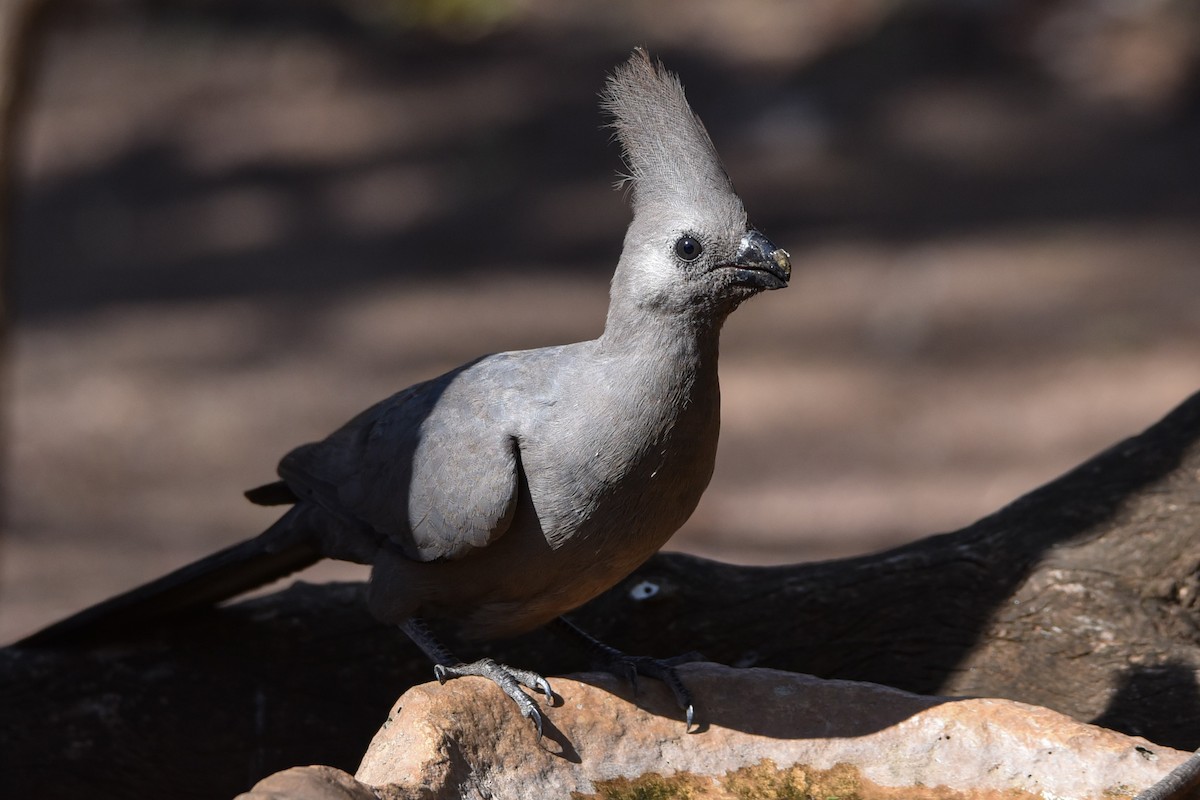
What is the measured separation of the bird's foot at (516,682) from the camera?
11.2 feet

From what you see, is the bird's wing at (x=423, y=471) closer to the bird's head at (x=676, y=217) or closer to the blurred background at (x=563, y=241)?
the bird's head at (x=676, y=217)

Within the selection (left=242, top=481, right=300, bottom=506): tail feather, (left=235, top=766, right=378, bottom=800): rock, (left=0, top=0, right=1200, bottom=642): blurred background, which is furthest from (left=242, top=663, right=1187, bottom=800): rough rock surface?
(left=0, top=0, right=1200, bottom=642): blurred background

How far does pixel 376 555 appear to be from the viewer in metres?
4.23

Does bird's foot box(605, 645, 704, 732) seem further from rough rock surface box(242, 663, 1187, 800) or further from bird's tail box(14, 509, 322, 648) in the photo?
bird's tail box(14, 509, 322, 648)

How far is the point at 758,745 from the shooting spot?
3.56 m

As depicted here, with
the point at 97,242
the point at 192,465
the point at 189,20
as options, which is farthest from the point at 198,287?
the point at 189,20

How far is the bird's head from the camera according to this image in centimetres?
360

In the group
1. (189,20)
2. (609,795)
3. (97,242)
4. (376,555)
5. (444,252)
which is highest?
(189,20)

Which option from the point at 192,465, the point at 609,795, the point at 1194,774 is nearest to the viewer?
the point at 1194,774

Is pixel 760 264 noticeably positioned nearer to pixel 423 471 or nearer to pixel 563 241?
pixel 423 471

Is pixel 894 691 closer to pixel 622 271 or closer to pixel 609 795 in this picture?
pixel 609 795

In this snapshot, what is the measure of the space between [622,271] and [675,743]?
49.7 inches

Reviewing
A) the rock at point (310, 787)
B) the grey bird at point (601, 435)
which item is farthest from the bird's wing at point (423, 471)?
the rock at point (310, 787)

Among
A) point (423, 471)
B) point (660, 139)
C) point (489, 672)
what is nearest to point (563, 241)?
point (423, 471)
